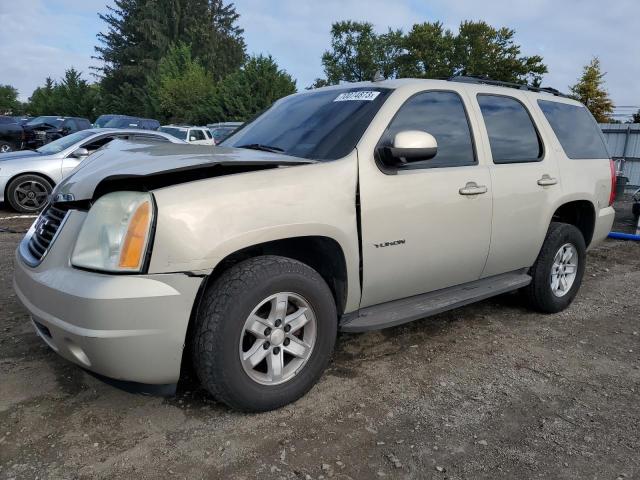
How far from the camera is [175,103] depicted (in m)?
41.0

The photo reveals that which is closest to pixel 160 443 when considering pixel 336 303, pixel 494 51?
pixel 336 303

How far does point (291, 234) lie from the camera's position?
2604 millimetres

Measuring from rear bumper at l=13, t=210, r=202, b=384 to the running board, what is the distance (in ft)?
3.31

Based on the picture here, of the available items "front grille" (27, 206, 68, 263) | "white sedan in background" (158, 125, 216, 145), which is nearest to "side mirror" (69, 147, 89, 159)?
"front grille" (27, 206, 68, 263)

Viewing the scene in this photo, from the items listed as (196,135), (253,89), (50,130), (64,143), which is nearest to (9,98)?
(253,89)

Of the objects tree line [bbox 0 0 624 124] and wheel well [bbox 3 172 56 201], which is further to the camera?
tree line [bbox 0 0 624 124]

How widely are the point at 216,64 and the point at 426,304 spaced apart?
2461 inches

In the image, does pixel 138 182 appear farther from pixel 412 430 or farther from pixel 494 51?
pixel 494 51

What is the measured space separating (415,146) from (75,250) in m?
1.80

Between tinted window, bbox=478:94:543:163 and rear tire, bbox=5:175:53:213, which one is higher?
tinted window, bbox=478:94:543:163

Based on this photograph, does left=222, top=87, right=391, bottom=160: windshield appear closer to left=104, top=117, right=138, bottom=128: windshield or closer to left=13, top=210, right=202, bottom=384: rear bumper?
left=13, top=210, right=202, bottom=384: rear bumper

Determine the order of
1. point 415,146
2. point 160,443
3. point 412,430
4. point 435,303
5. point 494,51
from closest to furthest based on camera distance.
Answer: point 160,443
point 412,430
point 415,146
point 435,303
point 494,51

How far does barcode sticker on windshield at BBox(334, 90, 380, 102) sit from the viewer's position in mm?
3234

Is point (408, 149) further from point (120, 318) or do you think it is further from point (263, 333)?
point (120, 318)
